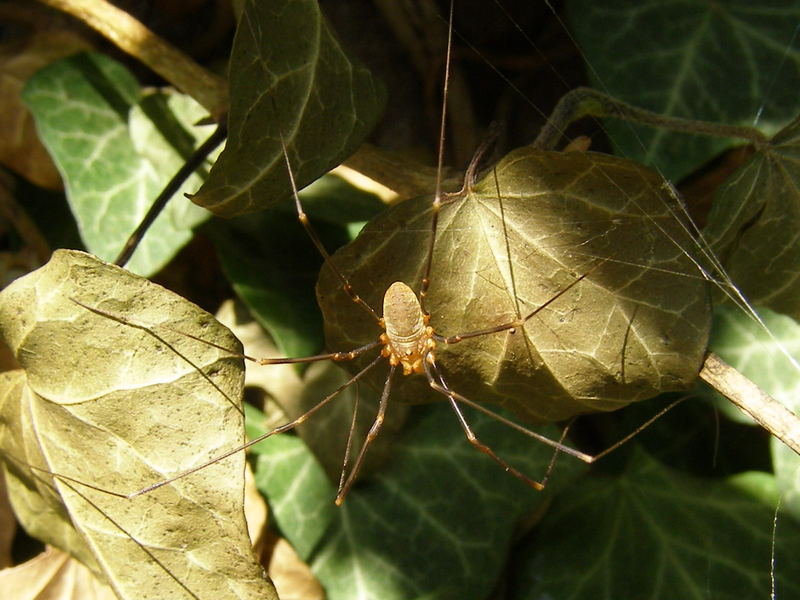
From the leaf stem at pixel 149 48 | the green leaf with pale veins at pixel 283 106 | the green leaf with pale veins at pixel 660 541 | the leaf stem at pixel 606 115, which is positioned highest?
the leaf stem at pixel 149 48

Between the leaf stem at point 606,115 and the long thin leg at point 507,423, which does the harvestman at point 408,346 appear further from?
the leaf stem at point 606,115

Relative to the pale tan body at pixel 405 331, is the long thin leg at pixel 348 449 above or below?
below

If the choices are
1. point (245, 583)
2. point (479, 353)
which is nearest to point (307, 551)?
point (245, 583)

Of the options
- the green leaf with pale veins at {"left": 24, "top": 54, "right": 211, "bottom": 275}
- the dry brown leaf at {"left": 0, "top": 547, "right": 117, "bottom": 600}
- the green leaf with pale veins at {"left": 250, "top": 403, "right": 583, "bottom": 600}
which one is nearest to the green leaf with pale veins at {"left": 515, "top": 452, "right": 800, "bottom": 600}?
the green leaf with pale veins at {"left": 250, "top": 403, "right": 583, "bottom": 600}

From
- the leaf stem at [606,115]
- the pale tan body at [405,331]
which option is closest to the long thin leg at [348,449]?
the pale tan body at [405,331]

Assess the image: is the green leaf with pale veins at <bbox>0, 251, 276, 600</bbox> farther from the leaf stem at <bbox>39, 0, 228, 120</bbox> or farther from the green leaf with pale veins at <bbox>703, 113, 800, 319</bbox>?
the green leaf with pale veins at <bbox>703, 113, 800, 319</bbox>

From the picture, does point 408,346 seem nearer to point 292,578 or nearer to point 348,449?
point 348,449

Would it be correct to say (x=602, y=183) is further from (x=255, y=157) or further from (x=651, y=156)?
(x=255, y=157)
